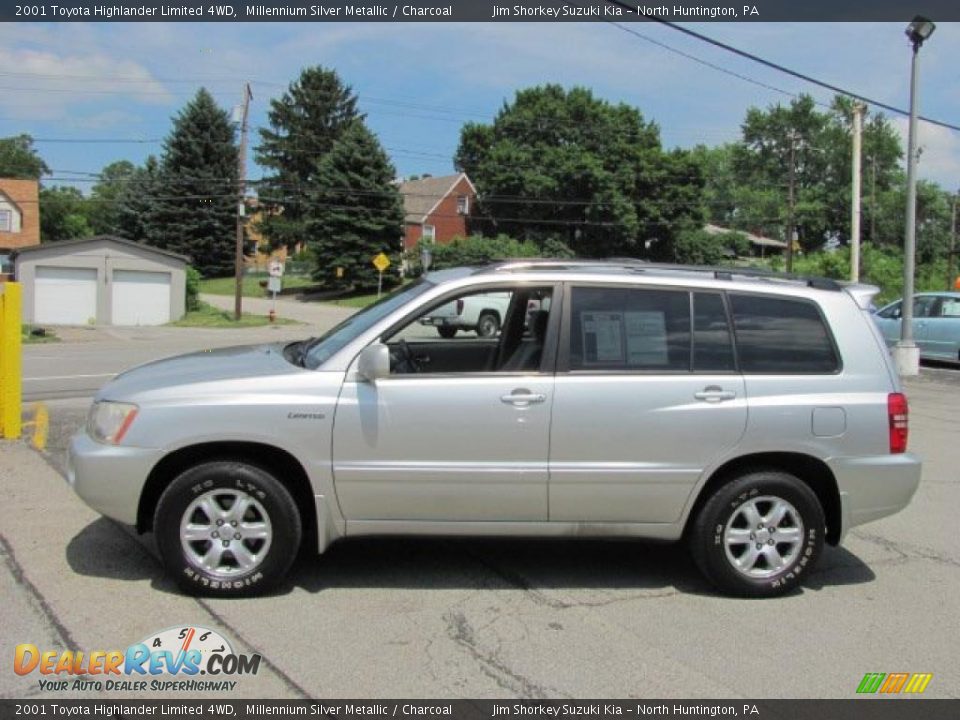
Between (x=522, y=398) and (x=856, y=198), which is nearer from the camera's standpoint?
(x=522, y=398)

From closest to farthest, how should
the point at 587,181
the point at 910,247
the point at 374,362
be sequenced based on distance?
the point at 374,362, the point at 910,247, the point at 587,181

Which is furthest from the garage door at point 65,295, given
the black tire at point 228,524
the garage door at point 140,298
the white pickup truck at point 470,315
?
the black tire at point 228,524

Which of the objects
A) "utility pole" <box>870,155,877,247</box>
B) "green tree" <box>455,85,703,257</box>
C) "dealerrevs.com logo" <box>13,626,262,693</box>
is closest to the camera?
"dealerrevs.com logo" <box>13,626,262,693</box>

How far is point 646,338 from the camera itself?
456 cm

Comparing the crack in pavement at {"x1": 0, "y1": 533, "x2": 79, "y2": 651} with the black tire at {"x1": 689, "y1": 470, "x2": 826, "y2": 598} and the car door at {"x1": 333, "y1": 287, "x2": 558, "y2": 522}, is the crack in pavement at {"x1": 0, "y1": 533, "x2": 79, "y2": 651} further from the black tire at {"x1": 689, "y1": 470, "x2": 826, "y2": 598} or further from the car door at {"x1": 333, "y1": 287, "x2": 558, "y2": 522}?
the black tire at {"x1": 689, "y1": 470, "x2": 826, "y2": 598}

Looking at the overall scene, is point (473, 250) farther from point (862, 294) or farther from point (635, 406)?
point (635, 406)

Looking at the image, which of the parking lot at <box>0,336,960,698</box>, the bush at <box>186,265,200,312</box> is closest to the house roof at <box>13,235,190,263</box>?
the bush at <box>186,265,200,312</box>

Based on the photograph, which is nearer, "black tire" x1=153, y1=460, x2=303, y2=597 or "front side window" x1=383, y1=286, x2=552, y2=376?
"black tire" x1=153, y1=460, x2=303, y2=597

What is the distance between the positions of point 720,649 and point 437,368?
2335 mm

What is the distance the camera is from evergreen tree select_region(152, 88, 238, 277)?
63.6 m

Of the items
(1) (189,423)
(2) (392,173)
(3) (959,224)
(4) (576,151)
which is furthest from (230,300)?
(3) (959,224)

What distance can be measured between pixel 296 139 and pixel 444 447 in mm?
73889

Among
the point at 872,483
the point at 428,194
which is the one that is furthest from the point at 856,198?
the point at 428,194
